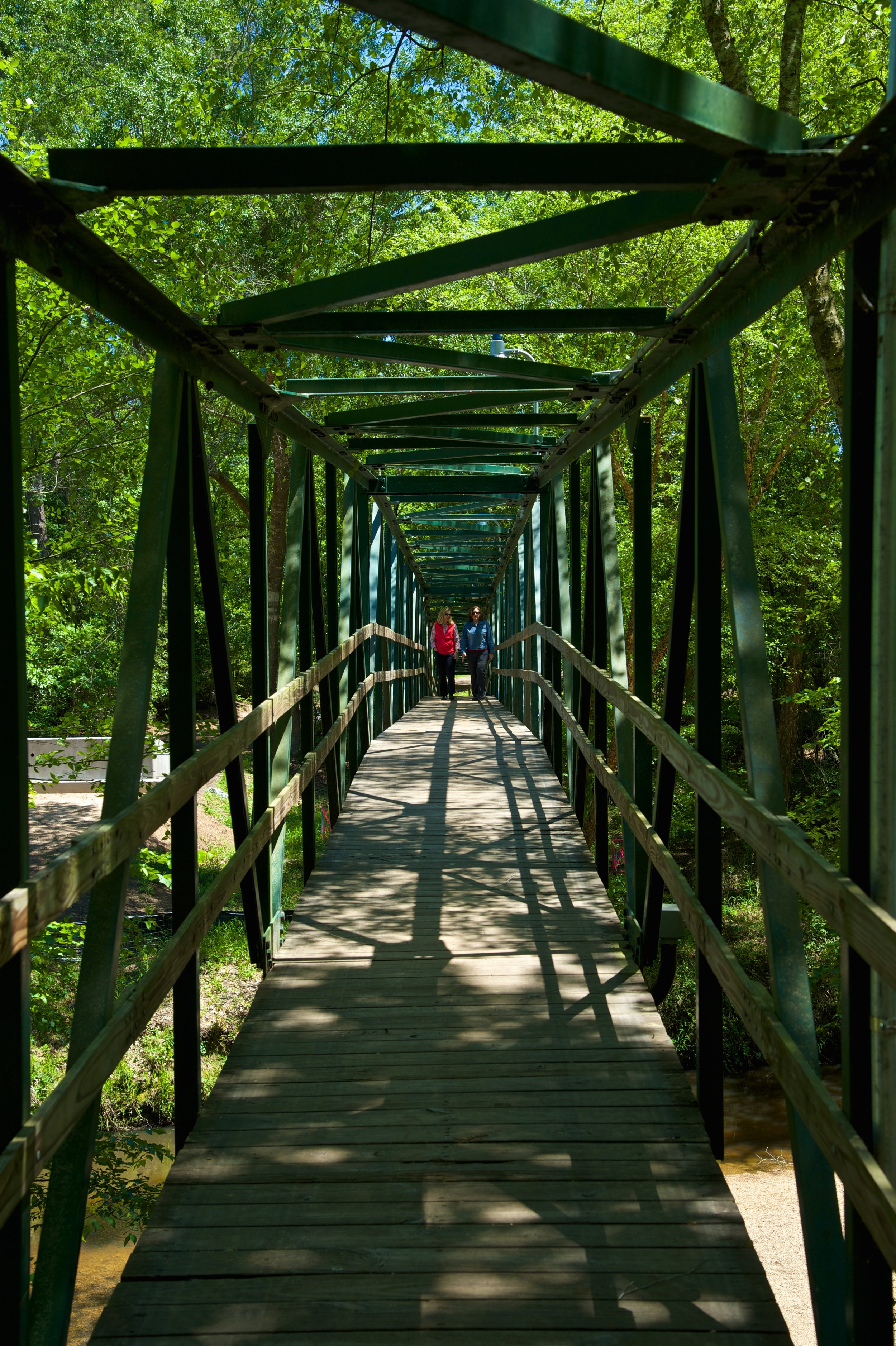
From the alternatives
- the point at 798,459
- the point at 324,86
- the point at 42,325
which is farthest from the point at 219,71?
the point at 798,459

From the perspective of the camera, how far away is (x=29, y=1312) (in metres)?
2.40

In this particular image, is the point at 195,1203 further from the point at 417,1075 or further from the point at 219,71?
the point at 219,71

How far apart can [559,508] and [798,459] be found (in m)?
11.0

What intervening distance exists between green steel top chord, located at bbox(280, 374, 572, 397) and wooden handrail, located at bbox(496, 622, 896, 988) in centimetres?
189

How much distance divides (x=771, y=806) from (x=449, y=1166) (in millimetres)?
1336

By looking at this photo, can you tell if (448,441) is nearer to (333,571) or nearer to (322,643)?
(333,571)

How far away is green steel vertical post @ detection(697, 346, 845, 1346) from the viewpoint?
7.89ft

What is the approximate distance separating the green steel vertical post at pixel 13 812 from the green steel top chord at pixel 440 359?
225 cm

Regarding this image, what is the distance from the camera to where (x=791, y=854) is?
240 cm

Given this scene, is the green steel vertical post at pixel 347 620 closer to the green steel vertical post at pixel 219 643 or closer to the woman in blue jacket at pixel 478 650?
the green steel vertical post at pixel 219 643

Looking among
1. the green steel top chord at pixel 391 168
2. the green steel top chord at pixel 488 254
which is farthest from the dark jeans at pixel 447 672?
the green steel top chord at pixel 391 168

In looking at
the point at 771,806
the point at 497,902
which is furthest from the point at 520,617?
the point at 771,806

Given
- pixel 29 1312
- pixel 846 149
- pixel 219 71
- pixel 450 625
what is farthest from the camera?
pixel 450 625

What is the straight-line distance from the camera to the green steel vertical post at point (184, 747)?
3510mm
